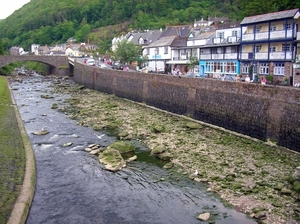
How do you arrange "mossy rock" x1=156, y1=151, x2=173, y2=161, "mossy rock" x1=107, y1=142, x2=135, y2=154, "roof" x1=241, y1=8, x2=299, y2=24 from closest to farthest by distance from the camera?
"mossy rock" x1=156, y1=151, x2=173, y2=161 → "mossy rock" x1=107, y1=142, x2=135, y2=154 → "roof" x1=241, y1=8, x2=299, y2=24

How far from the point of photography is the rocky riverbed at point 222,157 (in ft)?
54.5

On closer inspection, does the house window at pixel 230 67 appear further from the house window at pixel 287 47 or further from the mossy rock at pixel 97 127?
the mossy rock at pixel 97 127

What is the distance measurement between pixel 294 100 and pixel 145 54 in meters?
53.0

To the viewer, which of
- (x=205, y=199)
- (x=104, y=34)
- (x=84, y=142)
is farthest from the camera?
(x=104, y=34)

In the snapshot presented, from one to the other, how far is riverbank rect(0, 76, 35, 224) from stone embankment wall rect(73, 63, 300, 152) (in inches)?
653

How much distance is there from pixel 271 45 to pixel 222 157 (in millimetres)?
24140

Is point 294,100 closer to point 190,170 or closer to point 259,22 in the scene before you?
point 190,170

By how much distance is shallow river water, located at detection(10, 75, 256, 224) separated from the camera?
50.9 feet

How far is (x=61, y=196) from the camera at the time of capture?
17.5 meters

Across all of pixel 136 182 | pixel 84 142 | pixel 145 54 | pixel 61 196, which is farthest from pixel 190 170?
pixel 145 54

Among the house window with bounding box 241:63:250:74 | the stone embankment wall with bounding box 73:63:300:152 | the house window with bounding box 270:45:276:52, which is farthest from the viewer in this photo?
the house window with bounding box 241:63:250:74

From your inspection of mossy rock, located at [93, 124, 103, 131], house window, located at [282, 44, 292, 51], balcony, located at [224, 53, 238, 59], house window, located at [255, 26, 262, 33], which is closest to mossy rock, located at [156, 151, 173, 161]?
mossy rock, located at [93, 124, 103, 131]

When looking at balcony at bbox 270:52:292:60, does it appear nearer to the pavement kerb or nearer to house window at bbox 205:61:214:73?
house window at bbox 205:61:214:73

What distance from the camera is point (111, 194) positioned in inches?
708
